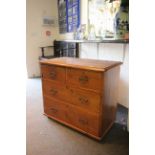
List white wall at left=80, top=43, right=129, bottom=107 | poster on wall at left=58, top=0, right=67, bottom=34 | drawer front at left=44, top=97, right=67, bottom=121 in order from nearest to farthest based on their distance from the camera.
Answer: drawer front at left=44, top=97, right=67, bottom=121 < white wall at left=80, top=43, right=129, bottom=107 < poster on wall at left=58, top=0, right=67, bottom=34

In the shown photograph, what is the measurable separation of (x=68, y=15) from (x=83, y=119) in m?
2.72

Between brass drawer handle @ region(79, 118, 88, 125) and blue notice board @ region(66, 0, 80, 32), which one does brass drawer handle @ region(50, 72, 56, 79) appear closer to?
brass drawer handle @ region(79, 118, 88, 125)

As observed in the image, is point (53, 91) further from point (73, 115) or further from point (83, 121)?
point (83, 121)

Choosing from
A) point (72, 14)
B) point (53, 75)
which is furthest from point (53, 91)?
point (72, 14)

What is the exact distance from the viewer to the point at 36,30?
431cm

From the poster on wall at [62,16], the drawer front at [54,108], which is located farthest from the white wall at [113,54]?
the drawer front at [54,108]

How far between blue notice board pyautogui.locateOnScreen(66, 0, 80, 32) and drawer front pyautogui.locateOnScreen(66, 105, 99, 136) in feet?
6.83

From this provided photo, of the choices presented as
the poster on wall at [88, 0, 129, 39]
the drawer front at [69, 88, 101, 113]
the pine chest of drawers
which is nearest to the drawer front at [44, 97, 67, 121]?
the pine chest of drawers

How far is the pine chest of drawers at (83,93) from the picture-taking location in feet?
5.23

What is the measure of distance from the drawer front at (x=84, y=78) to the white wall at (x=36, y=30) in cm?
290

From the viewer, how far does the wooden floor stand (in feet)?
5.17
